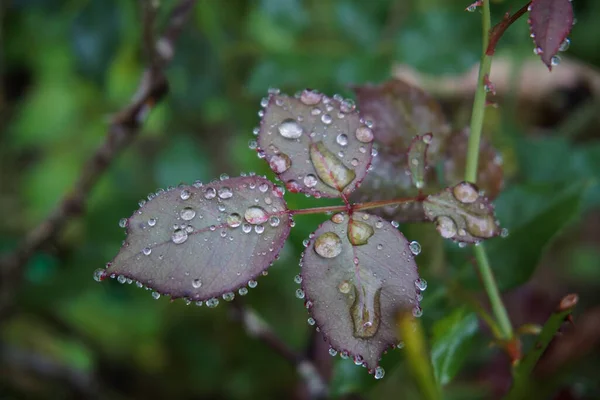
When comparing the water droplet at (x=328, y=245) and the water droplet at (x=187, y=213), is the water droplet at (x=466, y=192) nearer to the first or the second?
Answer: the water droplet at (x=328, y=245)

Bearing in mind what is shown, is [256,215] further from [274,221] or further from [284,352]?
[284,352]

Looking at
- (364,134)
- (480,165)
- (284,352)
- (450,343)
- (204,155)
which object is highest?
(364,134)

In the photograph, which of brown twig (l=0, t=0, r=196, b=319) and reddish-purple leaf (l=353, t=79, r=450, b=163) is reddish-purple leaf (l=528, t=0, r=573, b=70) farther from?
brown twig (l=0, t=0, r=196, b=319)

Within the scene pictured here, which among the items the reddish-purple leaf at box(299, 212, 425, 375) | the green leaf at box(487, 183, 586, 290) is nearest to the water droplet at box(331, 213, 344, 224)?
the reddish-purple leaf at box(299, 212, 425, 375)

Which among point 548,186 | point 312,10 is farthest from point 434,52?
point 312,10

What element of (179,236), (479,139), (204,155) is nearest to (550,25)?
(479,139)

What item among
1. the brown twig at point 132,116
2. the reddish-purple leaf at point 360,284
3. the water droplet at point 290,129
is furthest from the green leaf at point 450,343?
the brown twig at point 132,116
